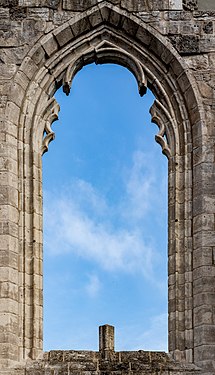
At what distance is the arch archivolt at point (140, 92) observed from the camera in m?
14.3

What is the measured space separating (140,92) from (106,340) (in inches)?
137

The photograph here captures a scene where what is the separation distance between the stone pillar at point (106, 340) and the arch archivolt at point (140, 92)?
84 cm

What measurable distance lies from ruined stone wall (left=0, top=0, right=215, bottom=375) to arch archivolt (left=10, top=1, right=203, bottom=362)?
0.01 m

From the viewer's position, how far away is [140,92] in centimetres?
1536

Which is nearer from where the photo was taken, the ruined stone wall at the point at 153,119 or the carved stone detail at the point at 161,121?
the ruined stone wall at the point at 153,119

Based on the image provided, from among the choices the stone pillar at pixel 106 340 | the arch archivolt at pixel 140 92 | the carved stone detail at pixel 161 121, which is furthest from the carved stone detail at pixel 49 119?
the stone pillar at pixel 106 340

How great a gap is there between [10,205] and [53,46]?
92.6 inches

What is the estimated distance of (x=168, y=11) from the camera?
15312 mm

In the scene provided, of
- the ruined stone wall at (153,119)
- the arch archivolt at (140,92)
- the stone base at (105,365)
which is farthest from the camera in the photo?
the arch archivolt at (140,92)

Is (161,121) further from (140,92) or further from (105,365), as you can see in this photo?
(105,365)


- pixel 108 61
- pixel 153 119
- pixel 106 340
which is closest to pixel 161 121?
pixel 153 119

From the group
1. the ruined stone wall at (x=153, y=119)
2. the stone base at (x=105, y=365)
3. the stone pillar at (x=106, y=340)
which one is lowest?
the stone base at (x=105, y=365)

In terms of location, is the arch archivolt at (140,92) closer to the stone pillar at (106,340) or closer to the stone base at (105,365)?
the stone base at (105,365)

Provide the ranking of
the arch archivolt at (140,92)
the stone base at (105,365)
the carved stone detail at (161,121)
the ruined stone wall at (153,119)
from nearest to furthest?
the stone base at (105,365)
the ruined stone wall at (153,119)
the arch archivolt at (140,92)
the carved stone detail at (161,121)
